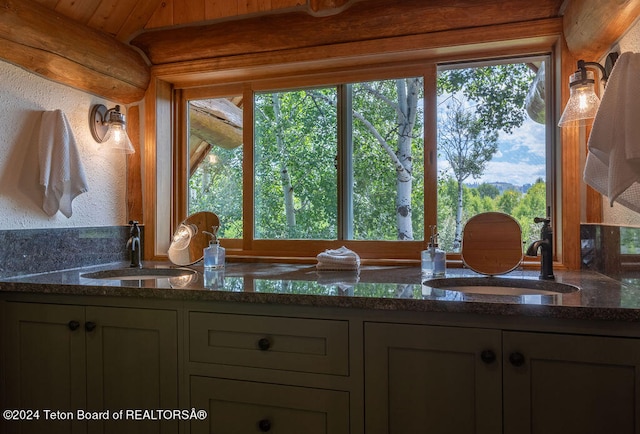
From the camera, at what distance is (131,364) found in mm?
1460

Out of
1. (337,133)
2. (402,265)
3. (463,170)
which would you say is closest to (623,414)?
(402,265)

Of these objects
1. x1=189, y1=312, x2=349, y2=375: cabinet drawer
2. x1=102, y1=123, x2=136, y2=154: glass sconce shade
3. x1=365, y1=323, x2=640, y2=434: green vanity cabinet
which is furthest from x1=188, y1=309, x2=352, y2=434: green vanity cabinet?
x1=102, y1=123, x2=136, y2=154: glass sconce shade

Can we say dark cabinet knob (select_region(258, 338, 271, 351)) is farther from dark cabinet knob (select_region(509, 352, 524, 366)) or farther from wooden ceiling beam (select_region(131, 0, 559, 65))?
wooden ceiling beam (select_region(131, 0, 559, 65))

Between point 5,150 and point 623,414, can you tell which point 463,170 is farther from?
point 5,150

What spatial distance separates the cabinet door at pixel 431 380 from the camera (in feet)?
3.76

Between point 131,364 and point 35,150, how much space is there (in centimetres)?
101

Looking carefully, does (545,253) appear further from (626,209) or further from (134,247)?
(134,247)

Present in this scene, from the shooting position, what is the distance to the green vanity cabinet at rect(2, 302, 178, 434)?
4.70 feet

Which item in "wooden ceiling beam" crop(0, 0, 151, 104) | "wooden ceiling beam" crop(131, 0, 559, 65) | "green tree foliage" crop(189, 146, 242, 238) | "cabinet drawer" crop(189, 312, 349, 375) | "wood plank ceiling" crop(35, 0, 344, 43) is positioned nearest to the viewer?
"cabinet drawer" crop(189, 312, 349, 375)

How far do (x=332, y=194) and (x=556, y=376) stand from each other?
1274 millimetres

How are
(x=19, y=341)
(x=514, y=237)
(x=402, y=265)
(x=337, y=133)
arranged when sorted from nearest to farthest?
1. (x=19, y=341)
2. (x=514, y=237)
3. (x=402, y=265)
4. (x=337, y=133)

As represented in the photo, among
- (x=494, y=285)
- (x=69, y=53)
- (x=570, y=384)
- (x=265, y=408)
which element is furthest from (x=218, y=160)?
(x=570, y=384)

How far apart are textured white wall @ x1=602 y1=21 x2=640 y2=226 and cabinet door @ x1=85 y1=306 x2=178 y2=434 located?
5.16 ft

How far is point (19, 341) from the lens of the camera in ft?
5.14
